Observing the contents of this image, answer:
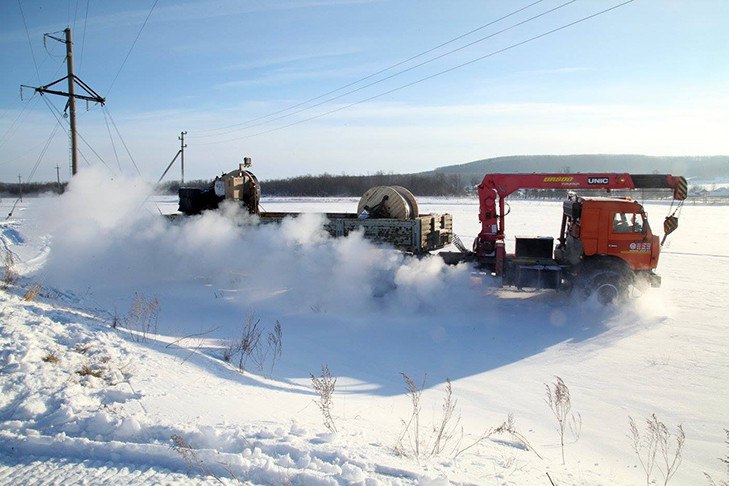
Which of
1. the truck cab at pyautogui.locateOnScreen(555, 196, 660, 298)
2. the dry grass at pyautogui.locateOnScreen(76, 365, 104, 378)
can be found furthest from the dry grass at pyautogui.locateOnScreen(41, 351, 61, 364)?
the truck cab at pyautogui.locateOnScreen(555, 196, 660, 298)

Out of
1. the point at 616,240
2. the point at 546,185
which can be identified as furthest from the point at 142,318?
the point at 616,240

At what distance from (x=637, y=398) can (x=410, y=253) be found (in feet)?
21.4

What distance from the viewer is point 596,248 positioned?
11289 millimetres

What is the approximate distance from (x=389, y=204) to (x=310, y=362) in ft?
21.2

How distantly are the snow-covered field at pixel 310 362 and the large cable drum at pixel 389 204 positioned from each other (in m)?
1.53

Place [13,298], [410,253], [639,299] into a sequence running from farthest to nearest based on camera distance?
[410,253] → [639,299] → [13,298]

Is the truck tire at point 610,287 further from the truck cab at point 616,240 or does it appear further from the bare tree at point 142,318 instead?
the bare tree at point 142,318

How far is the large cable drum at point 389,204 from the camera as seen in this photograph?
13.4 meters

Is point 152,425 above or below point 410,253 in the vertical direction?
below

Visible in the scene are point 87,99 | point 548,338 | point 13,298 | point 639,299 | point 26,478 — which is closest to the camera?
point 26,478

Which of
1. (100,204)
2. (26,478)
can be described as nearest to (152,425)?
(26,478)

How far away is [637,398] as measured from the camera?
265 inches

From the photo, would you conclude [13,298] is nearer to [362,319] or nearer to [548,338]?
[362,319]

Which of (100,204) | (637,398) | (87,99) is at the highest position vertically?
(87,99)
